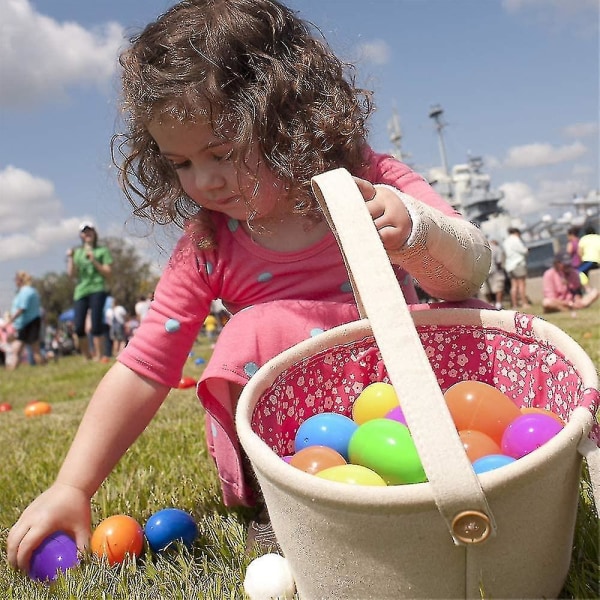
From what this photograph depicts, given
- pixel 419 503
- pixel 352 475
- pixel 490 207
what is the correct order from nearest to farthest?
pixel 419 503 < pixel 352 475 < pixel 490 207

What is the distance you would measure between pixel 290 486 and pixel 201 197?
89 cm

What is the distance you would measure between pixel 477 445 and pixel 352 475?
25 cm

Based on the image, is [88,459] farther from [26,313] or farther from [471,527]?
[26,313]

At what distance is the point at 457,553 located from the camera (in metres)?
0.81

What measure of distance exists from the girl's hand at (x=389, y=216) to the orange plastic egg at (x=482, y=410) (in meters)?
0.31

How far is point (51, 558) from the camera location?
1365 mm

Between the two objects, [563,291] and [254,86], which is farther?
[563,291]

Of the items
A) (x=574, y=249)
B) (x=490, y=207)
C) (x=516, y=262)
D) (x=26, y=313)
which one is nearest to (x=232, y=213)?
(x=26, y=313)

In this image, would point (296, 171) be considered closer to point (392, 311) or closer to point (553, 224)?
point (392, 311)

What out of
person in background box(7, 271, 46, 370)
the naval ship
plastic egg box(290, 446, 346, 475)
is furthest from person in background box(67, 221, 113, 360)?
the naval ship

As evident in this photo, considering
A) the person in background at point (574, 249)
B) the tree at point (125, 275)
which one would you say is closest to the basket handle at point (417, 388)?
the person in background at point (574, 249)

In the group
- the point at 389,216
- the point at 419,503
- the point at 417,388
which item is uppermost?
the point at 389,216

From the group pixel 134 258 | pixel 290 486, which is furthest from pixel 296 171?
pixel 134 258

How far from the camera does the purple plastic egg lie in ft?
4.44
